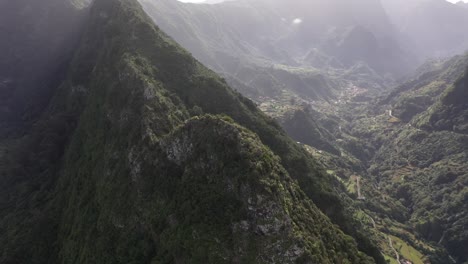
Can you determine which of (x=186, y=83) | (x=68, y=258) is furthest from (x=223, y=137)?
(x=186, y=83)

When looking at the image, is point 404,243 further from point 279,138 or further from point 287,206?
point 287,206

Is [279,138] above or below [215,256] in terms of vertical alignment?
above

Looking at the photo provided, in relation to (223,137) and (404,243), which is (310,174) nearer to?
(223,137)

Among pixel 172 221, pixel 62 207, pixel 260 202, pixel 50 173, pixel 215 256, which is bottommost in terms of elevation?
pixel 50 173

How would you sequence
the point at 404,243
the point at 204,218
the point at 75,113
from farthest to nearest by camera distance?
the point at 404,243, the point at 75,113, the point at 204,218

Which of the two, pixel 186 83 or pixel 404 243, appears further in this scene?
pixel 404 243

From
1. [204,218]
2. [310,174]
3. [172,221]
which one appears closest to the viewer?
[204,218]
